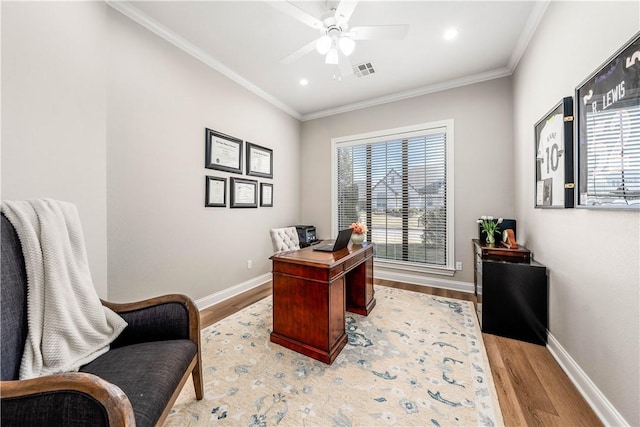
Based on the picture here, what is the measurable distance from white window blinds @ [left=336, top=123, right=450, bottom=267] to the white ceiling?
818 millimetres

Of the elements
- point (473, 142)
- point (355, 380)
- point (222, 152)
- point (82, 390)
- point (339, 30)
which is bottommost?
point (355, 380)

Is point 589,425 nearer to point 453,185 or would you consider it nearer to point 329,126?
point 453,185

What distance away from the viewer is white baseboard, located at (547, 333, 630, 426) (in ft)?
4.07

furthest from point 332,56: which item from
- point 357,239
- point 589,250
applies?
point 589,250

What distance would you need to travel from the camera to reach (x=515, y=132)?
9.55 feet

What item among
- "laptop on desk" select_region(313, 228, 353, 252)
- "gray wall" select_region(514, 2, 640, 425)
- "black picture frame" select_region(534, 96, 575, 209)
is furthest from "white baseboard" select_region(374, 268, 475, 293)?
"laptop on desk" select_region(313, 228, 353, 252)

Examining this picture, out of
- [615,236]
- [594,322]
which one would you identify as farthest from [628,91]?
[594,322]

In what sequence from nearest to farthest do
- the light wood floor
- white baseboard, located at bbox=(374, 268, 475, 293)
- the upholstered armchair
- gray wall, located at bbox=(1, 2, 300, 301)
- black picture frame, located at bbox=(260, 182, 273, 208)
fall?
the upholstered armchair → the light wood floor → gray wall, located at bbox=(1, 2, 300, 301) → white baseboard, located at bbox=(374, 268, 475, 293) → black picture frame, located at bbox=(260, 182, 273, 208)

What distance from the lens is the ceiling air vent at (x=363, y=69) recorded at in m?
2.91

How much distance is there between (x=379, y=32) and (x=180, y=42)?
2063 millimetres

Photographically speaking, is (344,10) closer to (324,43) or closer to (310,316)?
(324,43)

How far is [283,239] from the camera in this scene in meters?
2.76

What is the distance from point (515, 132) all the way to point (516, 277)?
189cm

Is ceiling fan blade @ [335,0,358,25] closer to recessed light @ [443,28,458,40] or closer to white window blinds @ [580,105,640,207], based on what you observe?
recessed light @ [443,28,458,40]
